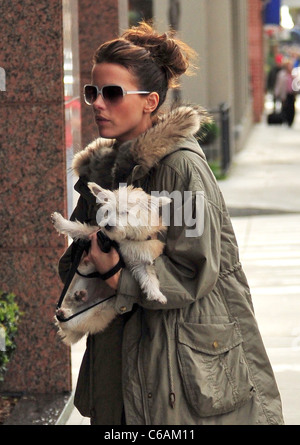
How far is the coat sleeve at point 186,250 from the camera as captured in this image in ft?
10.2

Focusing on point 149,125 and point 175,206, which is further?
point 149,125

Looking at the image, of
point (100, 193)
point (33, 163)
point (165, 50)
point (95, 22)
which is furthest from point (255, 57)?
point (100, 193)

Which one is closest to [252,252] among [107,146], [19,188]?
[19,188]

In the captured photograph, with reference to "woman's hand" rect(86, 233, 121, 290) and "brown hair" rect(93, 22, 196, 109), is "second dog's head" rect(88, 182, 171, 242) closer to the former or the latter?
"woman's hand" rect(86, 233, 121, 290)

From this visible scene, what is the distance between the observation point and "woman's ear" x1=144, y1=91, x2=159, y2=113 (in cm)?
331

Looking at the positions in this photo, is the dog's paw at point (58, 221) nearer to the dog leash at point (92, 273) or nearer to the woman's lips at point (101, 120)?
the dog leash at point (92, 273)

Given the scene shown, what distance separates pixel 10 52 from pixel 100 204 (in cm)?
269

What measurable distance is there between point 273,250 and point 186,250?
Answer: 26.3 feet

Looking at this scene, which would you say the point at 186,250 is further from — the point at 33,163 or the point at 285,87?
the point at 285,87

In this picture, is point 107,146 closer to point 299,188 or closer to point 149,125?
point 149,125

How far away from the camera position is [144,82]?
329 cm

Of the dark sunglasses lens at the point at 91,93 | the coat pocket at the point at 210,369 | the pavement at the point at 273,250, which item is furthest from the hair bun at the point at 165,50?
the pavement at the point at 273,250

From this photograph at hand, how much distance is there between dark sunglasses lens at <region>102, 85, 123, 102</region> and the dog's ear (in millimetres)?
321

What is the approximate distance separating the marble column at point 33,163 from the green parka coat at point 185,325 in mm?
2420
